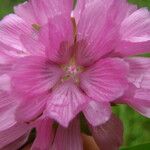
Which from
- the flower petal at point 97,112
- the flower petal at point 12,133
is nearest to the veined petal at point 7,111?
the flower petal at point 12,133

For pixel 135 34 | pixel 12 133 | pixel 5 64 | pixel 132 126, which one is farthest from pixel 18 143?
pixel 132 126

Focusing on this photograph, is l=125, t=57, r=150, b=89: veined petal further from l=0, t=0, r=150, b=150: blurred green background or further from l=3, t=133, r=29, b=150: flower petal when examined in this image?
l=0, t=0, r=150, b=150: blurred green background

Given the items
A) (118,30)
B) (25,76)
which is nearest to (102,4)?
(118,30)

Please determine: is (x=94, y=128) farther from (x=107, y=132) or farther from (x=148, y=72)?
(x=148, y=72)

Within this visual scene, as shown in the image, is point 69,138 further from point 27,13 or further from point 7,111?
point 27,13

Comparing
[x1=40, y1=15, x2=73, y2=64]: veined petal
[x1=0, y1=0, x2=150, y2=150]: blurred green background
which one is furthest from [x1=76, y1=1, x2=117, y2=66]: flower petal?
[x1=0, y1=0, x2=150, y2=150]: blurred green background
